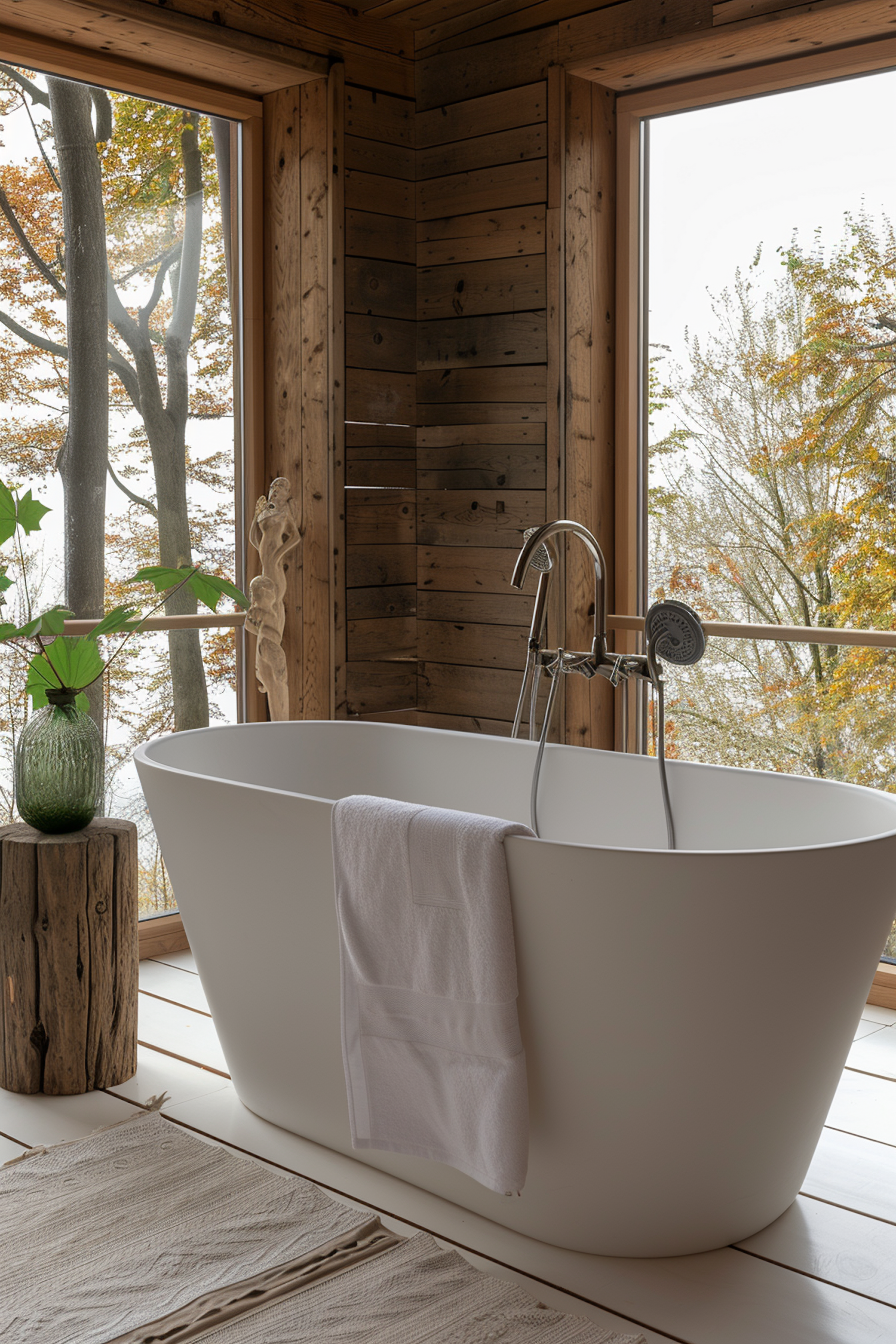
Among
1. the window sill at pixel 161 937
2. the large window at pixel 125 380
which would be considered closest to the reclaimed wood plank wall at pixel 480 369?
the large window at pixel 125 380

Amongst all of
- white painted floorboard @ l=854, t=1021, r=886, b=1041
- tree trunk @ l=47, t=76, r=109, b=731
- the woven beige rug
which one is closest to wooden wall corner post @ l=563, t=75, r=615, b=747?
white painted floorboard @ l=854, t=1021, r=886, b=1041

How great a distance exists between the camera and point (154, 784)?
2.48 meters

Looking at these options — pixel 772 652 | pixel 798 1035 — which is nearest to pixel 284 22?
pixel 772 652

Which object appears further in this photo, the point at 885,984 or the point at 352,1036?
the point at 885,984

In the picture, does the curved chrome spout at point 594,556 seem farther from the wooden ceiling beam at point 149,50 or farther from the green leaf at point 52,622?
the wooden ceiling beam at point 149,50

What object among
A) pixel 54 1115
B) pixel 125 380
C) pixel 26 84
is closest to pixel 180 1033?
pixel 54 1115

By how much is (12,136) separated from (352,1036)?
7.70ft

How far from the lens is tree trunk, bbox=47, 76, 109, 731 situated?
3.20 m

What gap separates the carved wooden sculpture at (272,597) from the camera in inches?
136

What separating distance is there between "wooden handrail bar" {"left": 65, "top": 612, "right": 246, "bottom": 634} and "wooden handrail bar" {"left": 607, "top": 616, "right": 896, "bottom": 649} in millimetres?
1128

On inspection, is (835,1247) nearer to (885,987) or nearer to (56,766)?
(885,987)

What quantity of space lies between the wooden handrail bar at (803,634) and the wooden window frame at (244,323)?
117 cm

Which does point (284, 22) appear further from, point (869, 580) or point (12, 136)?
point (869, 580)

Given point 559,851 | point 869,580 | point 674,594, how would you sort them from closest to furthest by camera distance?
point 559,851 → point 869,580 → point 674,594
